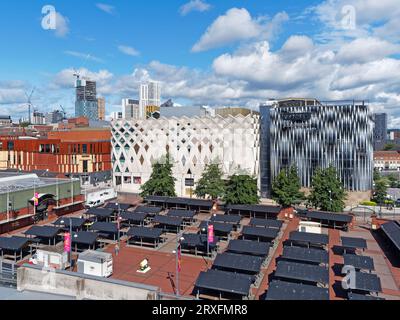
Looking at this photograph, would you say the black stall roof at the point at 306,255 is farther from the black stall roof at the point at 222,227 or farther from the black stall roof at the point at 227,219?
the black stall roof at the point at 227,219

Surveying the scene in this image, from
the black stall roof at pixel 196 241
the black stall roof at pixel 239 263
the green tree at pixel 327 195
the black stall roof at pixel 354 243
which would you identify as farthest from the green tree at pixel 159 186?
the black stall roof at pixel 354 243

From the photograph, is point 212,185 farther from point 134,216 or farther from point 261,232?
point 261,232

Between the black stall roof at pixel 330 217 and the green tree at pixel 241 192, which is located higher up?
the green tree at pixel 241 192

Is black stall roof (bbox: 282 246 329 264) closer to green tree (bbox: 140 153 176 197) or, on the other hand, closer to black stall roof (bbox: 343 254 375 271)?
black stall roof (bbox: 343 254 375 271)

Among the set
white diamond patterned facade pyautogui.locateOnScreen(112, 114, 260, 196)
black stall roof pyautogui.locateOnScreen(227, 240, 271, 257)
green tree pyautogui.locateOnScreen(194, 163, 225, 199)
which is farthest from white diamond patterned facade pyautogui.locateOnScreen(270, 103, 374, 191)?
black stall roof pyautogui.locateOnScreen(227, 240, 271, 257)

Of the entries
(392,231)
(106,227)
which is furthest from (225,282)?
(392,231)
